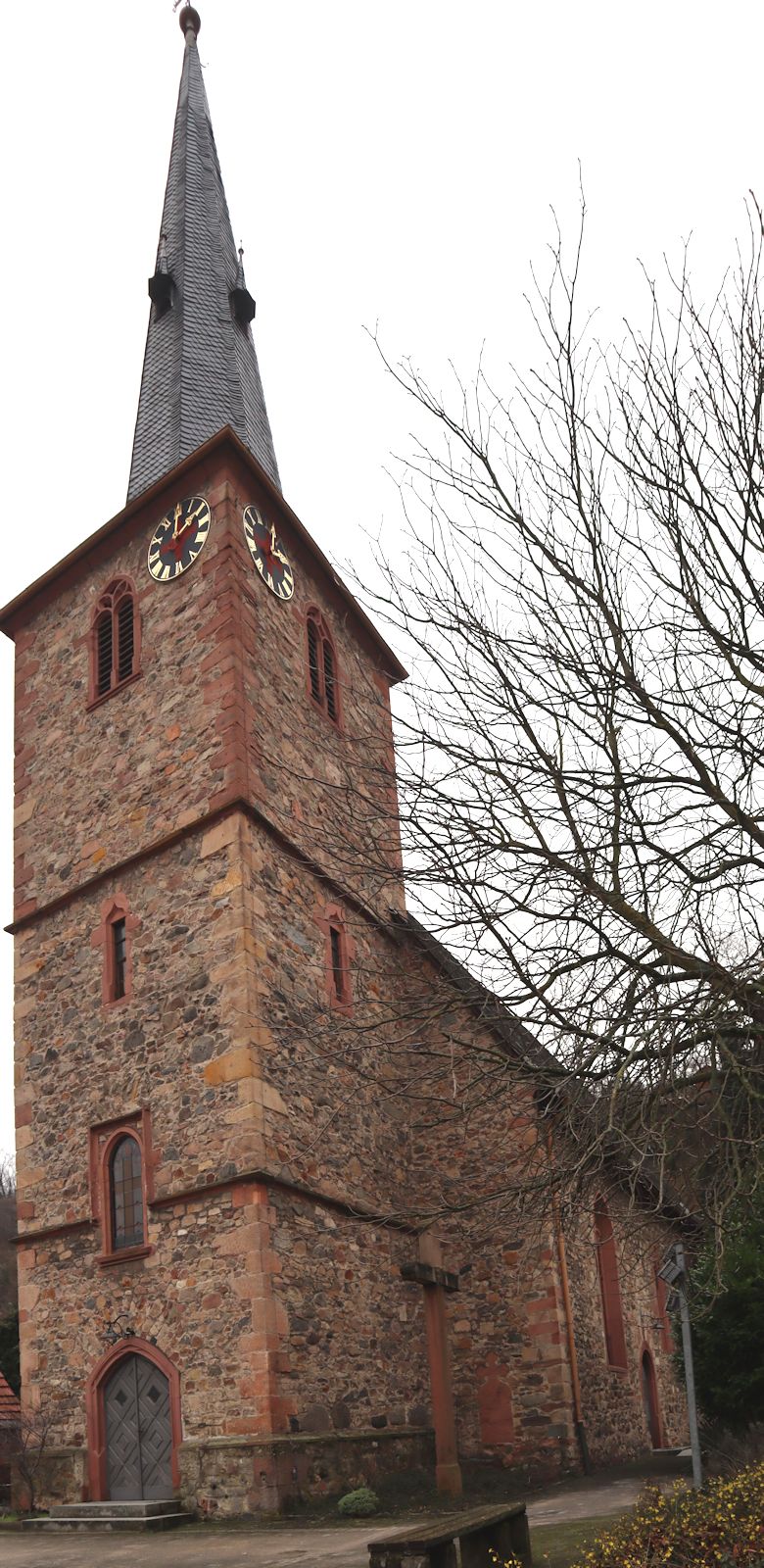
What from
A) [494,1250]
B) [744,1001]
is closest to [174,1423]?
[494,1250]

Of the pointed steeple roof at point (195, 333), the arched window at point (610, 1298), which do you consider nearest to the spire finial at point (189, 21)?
the pointed steeple roof at point (195, 333)

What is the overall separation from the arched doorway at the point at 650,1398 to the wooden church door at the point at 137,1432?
9855 millimetres

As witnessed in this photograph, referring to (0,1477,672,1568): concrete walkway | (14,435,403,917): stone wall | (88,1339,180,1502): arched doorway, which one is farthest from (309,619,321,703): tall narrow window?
(0,1477,672,1568): concrete walkway

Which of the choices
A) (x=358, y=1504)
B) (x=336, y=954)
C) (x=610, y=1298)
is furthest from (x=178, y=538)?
(x=610, y=1298)

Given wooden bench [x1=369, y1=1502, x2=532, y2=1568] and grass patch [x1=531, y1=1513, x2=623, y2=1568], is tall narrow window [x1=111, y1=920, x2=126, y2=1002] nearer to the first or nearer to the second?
grass patch [x1=531, y1=1513, x2=623, y2=1568]

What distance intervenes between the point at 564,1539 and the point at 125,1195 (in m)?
6.98

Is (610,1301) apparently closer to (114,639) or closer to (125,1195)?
(125,1195)

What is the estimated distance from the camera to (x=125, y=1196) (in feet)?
48.0

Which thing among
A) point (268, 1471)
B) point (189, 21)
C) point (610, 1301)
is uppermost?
point (189, 21)

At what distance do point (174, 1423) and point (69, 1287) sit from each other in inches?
95.5

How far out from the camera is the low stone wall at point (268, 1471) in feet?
39.2

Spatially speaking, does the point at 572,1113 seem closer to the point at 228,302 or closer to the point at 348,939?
the point at 348,939

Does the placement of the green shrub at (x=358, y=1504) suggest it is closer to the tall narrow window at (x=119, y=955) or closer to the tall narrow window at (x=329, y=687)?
the tall narrow window at (x=119, y=955)

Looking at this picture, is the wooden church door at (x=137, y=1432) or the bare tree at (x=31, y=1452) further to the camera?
the bare tree at (x=31, y=1452)
